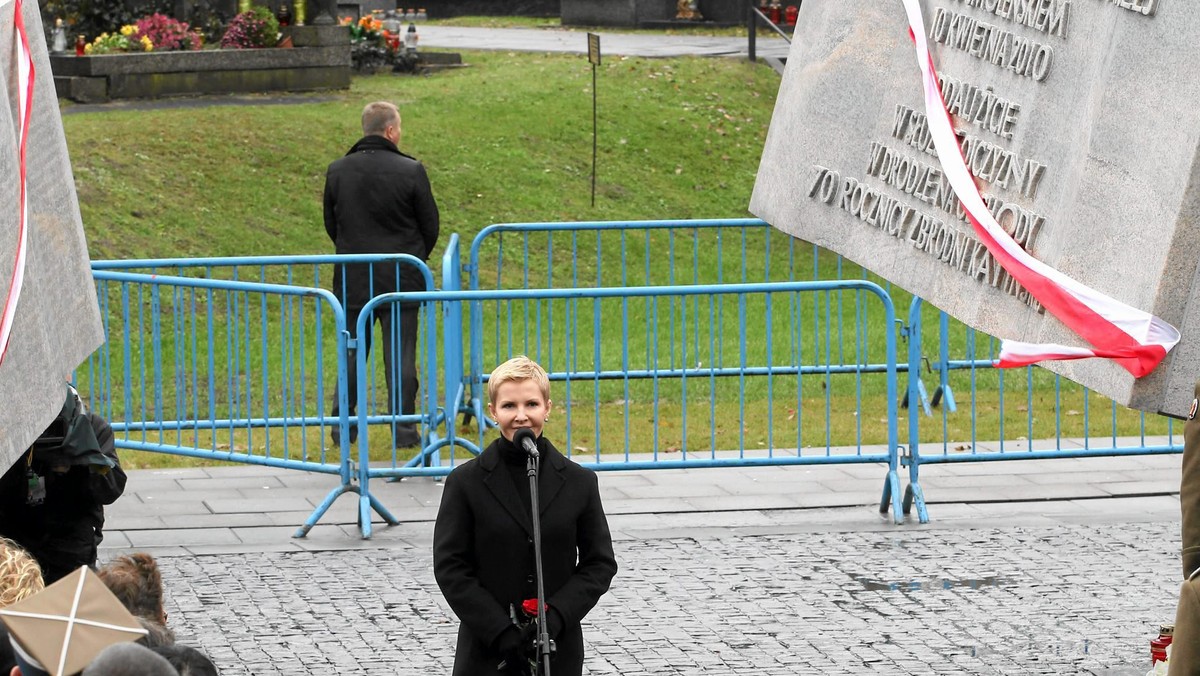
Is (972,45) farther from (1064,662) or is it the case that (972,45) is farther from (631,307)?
(631,307)

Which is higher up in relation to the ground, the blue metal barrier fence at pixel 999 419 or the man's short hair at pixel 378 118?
the man's short hair at pixel 378 118

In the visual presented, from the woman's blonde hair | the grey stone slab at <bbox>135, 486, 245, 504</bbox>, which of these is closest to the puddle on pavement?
the grey stone slab at <bbox>135, 486, 245, 504</bbox>

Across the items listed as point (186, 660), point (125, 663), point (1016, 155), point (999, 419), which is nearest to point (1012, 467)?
point (999, 419)

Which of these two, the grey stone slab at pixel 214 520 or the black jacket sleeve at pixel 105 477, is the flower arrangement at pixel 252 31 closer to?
the grey stone slab at pixel 214 520

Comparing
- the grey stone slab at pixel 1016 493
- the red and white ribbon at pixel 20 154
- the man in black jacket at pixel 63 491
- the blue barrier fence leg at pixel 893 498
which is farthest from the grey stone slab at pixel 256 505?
the red and white ribbon at pixel 20 154

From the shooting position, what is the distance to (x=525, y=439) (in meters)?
4.95

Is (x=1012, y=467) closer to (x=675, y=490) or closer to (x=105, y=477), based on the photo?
(x=675, y=490)

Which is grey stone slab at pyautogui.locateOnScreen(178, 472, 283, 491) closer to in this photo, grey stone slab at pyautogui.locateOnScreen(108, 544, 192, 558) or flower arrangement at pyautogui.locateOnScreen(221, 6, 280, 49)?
grey stone slab at pyautogui.locateOnScreen(108, 544, 192, 558)

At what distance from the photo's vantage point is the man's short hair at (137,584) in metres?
4.21

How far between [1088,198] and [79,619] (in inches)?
78.7

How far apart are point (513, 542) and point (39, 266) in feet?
5.00

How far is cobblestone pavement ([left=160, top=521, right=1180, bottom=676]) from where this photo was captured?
7.09 meters

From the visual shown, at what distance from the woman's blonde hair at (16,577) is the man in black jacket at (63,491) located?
197cm

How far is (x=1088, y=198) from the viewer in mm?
3547
